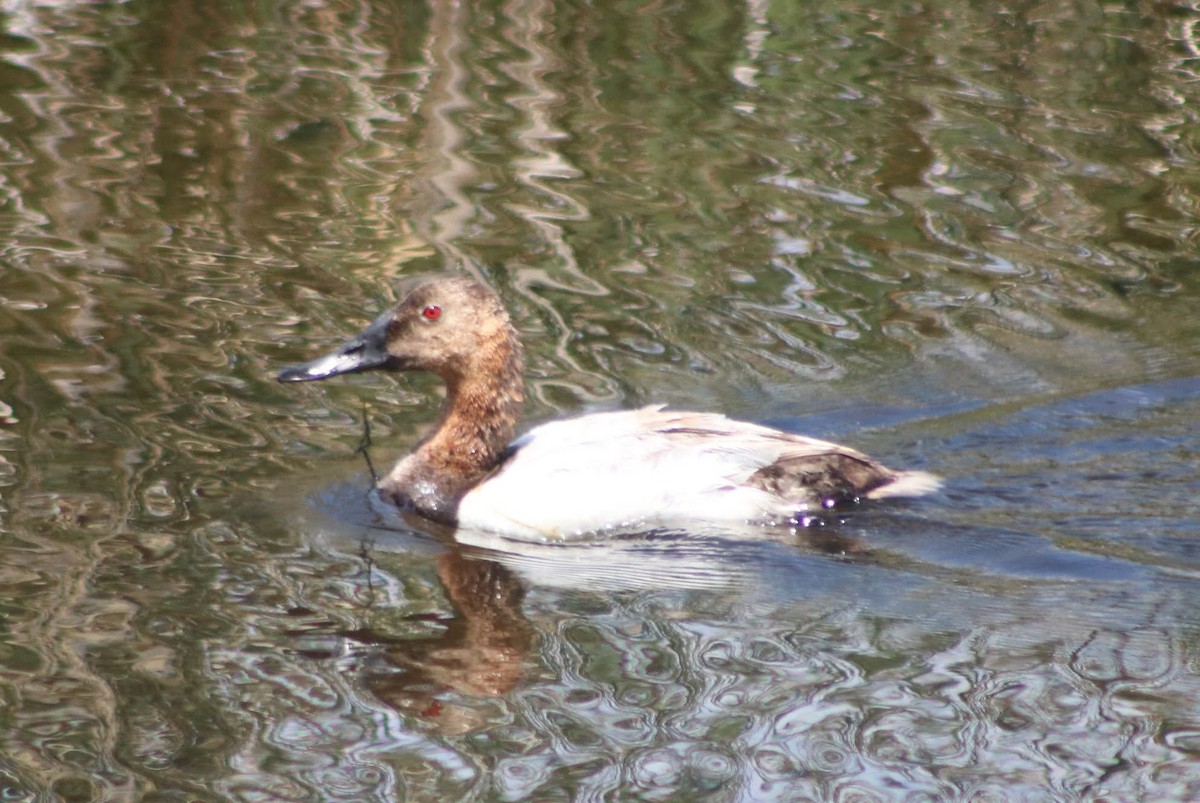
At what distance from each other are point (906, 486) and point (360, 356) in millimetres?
2423

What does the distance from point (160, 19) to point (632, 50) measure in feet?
12.0

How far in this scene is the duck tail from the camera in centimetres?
734

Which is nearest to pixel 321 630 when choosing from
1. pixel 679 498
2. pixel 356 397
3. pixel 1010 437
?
pixel 679 498

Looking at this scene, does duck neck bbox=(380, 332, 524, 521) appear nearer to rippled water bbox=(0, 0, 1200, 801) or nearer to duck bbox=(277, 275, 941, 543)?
duck bbox=(277, 275, 941, 543)

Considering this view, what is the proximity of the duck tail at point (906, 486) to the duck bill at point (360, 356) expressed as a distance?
2193 mm

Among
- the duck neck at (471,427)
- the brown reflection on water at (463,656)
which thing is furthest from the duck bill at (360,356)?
the brown reflection on water at (463,656)

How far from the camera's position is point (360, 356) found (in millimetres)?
7656

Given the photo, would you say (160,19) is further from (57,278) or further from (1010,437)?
(1010,437)

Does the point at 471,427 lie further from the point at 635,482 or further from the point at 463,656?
the point at 463,656

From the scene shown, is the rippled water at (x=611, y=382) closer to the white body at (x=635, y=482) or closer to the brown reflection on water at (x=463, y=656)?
the brown reflection on water at (x=463, y=656)

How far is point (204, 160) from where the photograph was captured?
433 inches

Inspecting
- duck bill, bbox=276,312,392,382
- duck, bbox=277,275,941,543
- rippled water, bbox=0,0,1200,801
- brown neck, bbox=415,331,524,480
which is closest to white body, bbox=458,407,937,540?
duck, bbox=277,275,941,543

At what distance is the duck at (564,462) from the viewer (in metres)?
7.18

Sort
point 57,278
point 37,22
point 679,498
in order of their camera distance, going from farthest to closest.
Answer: point 37,22, point 57,278, point 679,498
